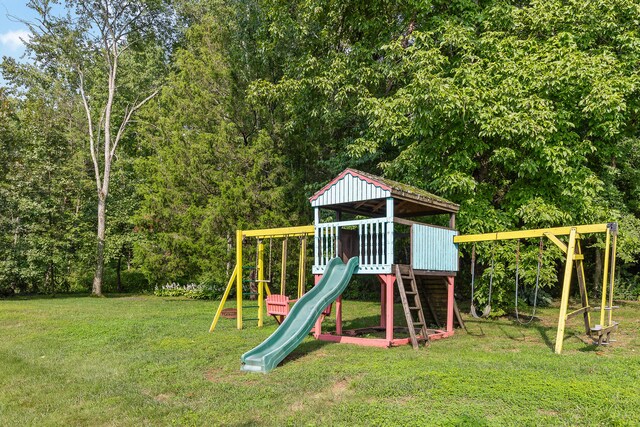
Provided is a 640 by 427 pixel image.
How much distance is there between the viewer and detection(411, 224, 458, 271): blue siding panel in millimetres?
9961

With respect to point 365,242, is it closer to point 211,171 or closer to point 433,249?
point 433,249

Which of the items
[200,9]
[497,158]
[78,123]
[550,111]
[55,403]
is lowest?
[55,403]

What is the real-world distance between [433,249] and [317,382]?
4.78 m

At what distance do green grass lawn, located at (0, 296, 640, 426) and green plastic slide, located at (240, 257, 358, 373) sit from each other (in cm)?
22

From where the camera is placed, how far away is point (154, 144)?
2386cm

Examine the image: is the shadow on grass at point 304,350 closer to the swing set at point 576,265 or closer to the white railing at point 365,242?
the white railing at point 365,242

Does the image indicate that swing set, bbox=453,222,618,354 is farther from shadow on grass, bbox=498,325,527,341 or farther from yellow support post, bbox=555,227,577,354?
shadow on grass, bbox=498,325,527,341

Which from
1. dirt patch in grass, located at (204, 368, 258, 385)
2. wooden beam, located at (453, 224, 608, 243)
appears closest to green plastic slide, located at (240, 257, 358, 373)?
dirt patch in grass, located at (204, 368, 258, 385)

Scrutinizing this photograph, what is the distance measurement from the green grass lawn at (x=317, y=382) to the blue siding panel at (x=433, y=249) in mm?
1583

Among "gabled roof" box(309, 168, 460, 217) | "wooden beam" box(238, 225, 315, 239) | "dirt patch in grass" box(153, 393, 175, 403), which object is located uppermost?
"gabled roof" box(309, 168, 460, 217)

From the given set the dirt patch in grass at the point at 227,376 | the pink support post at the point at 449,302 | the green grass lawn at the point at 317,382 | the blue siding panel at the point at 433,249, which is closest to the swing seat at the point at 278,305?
the green grass lawn at the point at 317,382

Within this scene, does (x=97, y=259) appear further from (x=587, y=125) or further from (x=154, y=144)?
(x=587, y=125)

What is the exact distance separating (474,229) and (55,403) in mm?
10050

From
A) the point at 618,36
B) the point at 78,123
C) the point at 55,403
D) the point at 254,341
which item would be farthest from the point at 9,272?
the point at 618,36
